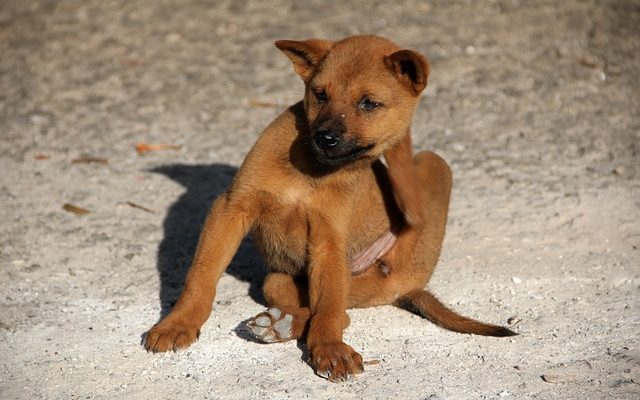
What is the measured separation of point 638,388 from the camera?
5.02 metres

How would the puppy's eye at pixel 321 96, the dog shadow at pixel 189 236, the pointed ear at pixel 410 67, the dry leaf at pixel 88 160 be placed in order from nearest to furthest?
the pointed ear at pixel 410 67 < the puppy's eye at pixel 321 96 < the dog shadow at pixel 189 236 < the dry leaf at pixel 88 160

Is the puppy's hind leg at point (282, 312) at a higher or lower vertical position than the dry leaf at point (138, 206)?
higher

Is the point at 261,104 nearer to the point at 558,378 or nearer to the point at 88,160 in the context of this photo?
the point at 88,160

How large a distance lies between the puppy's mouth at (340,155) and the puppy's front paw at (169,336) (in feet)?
3.94

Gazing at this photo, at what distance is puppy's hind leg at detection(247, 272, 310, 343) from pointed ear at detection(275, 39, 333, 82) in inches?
49.5

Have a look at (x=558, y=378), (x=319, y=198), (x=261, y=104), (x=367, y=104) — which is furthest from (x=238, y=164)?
(x=558, y=378)

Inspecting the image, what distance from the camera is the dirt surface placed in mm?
5266

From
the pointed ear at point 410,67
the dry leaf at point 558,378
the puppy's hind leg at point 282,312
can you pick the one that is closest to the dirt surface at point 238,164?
the dry leaf at point 558,378

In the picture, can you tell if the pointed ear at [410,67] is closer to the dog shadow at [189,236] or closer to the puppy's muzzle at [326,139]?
the puppy's muzzle at [326,139]

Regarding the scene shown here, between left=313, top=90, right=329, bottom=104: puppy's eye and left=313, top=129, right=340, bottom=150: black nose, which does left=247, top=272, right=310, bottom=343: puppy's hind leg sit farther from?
left=313, top=90, right=329, bottom=104: puppy's eye

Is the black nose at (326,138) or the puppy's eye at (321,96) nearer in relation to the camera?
the black nose at (326,138)

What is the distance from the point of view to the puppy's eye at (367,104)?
5707mm

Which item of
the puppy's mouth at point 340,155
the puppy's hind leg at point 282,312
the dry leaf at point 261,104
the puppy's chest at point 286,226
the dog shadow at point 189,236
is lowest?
the dog shadow at point 189,236

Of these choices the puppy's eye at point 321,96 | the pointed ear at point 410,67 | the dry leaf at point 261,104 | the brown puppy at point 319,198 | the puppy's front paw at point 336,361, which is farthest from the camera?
the dry leaf at point 261,104
